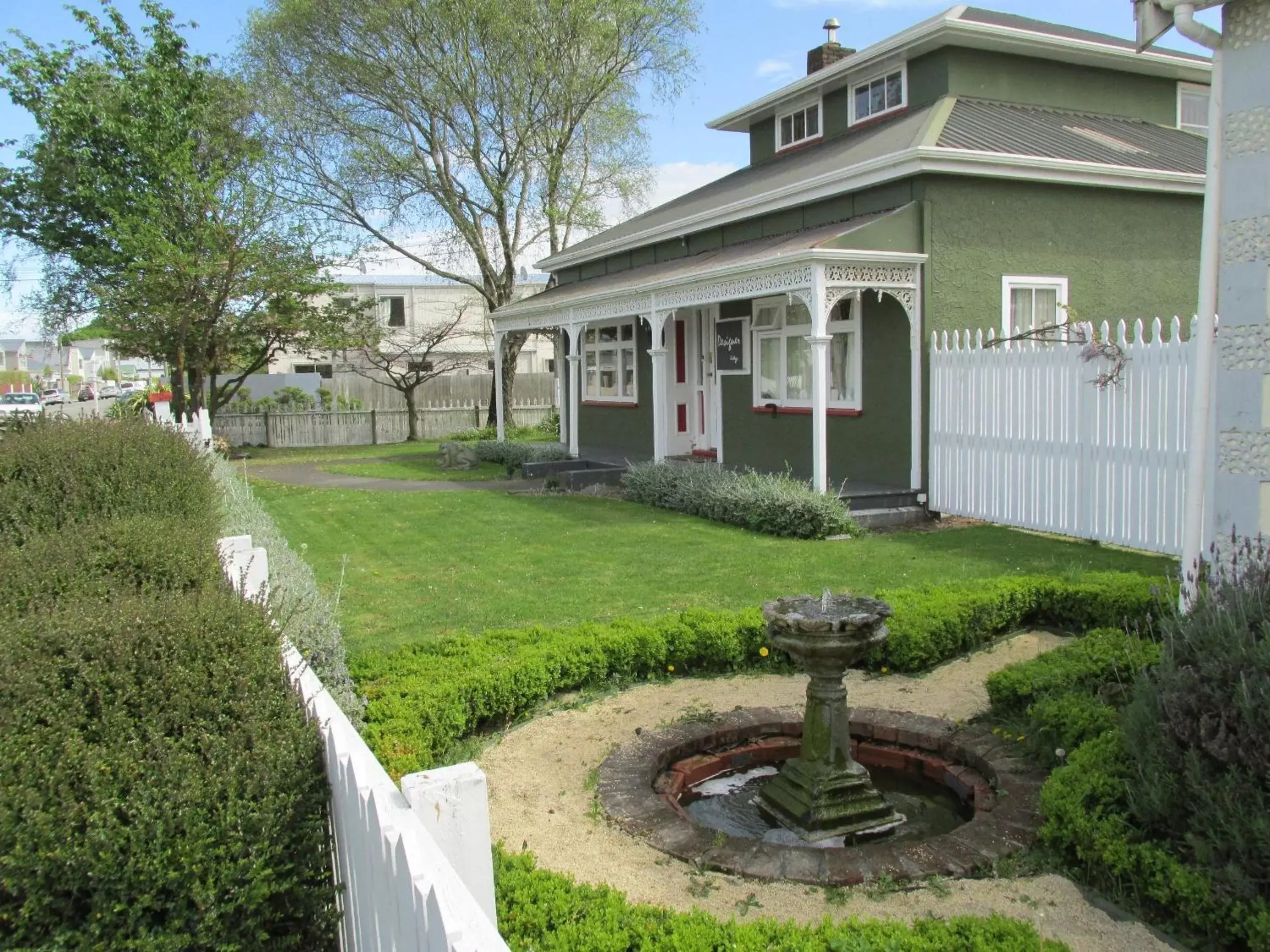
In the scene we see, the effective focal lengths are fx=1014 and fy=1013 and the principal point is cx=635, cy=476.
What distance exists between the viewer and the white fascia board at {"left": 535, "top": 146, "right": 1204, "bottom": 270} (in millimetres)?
12133

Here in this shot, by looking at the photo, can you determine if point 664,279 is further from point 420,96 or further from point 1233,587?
point 420,96

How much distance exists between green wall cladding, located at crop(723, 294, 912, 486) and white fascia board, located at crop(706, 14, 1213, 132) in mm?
3965

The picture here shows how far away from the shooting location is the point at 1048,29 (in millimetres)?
15422

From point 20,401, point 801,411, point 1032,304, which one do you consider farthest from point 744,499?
point 20,401

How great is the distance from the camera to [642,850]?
14.0ft

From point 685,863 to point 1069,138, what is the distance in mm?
12752

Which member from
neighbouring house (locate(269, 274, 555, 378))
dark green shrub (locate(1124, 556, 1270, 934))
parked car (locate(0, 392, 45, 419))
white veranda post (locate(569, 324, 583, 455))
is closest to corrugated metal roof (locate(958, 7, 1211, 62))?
white veranda post (locate(569, 324, 583, 455))

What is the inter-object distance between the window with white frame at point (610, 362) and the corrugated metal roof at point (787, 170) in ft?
6.22

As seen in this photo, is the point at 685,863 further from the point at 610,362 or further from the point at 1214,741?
the point at 610,362

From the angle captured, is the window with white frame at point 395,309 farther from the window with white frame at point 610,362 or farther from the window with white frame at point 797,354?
the window with white frame at point 797,354

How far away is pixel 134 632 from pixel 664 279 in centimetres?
1324

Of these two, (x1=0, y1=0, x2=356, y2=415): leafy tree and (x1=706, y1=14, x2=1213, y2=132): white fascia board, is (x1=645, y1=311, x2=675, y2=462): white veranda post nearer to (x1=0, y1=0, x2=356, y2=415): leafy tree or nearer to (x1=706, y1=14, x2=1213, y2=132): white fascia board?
(x1=706, y1=14, x2=1213, y2=132): white fascia board

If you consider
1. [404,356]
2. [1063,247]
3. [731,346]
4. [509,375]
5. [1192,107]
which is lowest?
[509,375]

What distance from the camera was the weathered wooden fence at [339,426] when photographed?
30.8m
